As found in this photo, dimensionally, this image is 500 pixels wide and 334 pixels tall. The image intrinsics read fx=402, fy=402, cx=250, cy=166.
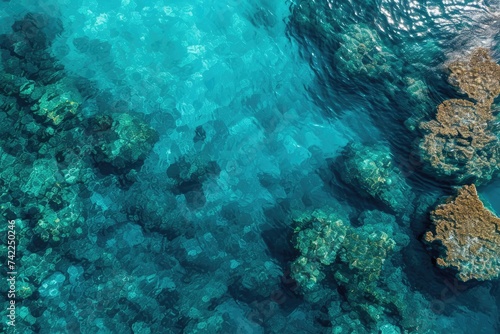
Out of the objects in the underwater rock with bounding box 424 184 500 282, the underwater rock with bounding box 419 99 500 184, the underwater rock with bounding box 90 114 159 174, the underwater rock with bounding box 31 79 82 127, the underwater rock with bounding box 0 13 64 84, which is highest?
the underwater rock with bounding box 0 13 64 84

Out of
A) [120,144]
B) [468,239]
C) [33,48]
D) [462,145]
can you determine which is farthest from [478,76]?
[33,48]

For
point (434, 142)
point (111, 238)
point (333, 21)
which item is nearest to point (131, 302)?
point (111, 238)

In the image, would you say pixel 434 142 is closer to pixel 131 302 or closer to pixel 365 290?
pixel 365 290

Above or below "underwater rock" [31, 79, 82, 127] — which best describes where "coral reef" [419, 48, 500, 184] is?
below

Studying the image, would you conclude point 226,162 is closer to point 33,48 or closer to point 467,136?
point 467,136

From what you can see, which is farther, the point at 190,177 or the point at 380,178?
the point at 190,177

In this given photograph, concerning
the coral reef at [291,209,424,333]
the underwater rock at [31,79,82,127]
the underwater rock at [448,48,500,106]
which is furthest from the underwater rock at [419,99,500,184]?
the underwater rock at [31,79,82,127]

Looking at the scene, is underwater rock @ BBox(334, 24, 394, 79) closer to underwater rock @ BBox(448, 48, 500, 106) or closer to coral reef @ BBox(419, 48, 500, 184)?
underwater rock @ BBox(448, 48, 500, 106)

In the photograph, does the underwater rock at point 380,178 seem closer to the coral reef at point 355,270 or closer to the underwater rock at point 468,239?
the coral reef at point 355,270
